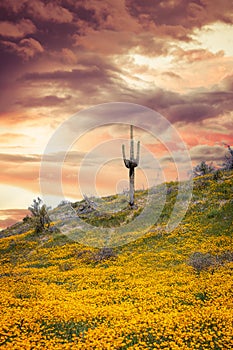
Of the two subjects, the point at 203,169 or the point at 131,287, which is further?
the point at 203,169

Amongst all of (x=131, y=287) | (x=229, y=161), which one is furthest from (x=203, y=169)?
(x=131, y=287)

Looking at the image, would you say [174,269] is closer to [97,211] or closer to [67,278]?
[67,278]

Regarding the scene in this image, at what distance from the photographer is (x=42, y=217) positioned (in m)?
42.3

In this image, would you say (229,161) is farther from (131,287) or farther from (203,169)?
(131,287)

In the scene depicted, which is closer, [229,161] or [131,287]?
[131,287]

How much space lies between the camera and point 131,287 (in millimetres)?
20266

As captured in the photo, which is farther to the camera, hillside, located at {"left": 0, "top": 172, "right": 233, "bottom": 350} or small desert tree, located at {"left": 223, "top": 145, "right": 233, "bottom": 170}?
small desert tree, located at {"left": 223, "top": 145, "right": 233, "bottom": 170}

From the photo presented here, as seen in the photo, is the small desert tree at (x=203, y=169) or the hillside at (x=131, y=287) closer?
the hillside at (x=131, y=287)

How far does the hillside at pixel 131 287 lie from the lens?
532 inches

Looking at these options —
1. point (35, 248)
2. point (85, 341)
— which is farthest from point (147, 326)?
point (35, 248)

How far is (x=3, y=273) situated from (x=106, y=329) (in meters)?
16.2

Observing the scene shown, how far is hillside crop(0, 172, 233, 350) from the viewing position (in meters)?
13.5

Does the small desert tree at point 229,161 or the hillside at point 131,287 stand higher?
the small desert tree at point 229,161

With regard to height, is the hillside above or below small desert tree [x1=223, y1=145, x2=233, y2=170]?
below
